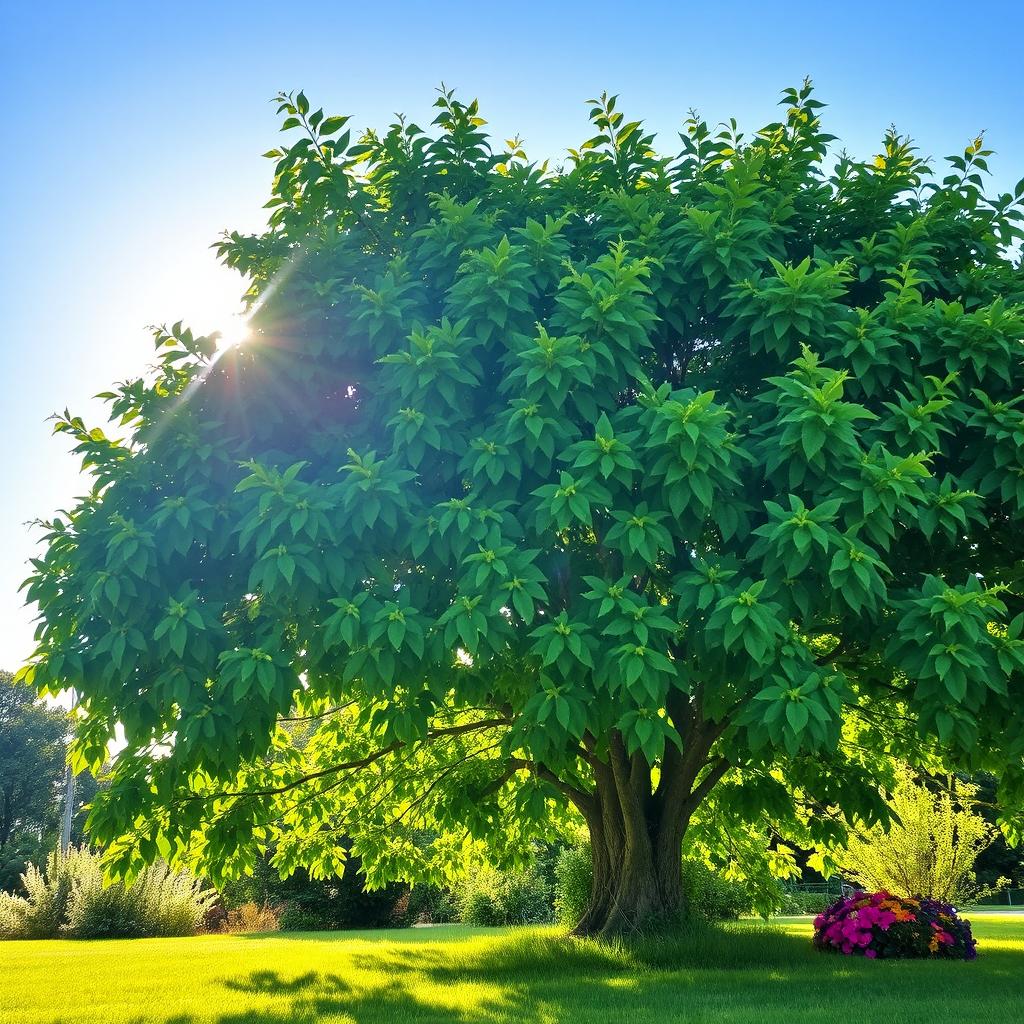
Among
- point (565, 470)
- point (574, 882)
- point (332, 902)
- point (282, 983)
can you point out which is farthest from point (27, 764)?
point (565, 470)

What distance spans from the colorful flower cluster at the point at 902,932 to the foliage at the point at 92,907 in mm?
18549

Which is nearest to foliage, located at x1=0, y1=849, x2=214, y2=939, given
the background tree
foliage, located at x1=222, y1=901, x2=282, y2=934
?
foliage, located at x1=222, y1=901, x2=282, y2=934

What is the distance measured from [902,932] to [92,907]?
2124 cm

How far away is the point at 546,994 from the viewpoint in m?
10.3

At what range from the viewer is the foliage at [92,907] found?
25.7 m

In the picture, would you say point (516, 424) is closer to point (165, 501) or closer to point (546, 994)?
point (165, 501)

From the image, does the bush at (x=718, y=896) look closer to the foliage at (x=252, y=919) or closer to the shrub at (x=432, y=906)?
the shrub at (x=432, y=906)

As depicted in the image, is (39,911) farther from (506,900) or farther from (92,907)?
(506,900)

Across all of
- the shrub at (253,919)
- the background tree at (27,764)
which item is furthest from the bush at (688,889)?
the background tree at (27,764)

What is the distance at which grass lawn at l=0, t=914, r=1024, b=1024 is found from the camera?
9.12m

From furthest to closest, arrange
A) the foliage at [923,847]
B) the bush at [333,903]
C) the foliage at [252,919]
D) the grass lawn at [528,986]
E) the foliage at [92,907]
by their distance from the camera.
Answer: the foliage at [252,919]
the bush at [333,903]
the foliage at [92,907]
the foliage at [923,847]
the grass lawn at [528,986]

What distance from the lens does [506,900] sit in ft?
98.0

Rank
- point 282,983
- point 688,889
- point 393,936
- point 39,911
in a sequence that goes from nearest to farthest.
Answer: point 282,983
point 688,889
point 393,936
point 39,911

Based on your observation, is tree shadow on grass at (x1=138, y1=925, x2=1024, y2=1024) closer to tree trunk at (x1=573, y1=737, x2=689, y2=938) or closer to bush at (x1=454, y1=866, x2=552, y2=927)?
tree trunk at (x1=573, y1=737, x2=689, y2=938)
